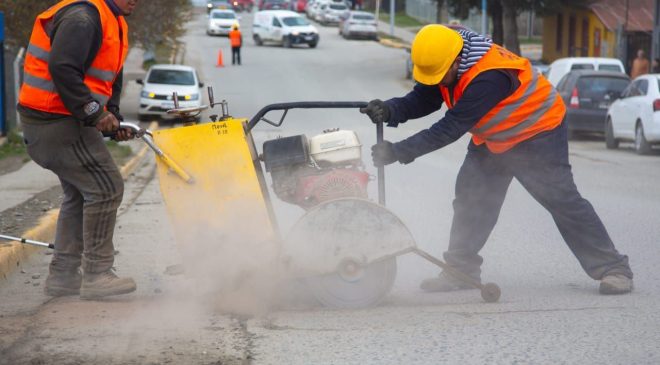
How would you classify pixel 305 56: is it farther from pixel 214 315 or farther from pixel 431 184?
pixel 214 315

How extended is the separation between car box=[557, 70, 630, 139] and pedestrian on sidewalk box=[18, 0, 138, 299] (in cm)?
1855

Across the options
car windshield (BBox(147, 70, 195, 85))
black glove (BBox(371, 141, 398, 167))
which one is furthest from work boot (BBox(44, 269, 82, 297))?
car windshield (BBox(147, 70, 195, 85))

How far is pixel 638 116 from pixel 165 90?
14078 millimetres

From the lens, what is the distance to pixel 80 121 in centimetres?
664

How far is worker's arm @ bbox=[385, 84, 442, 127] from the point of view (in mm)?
6969

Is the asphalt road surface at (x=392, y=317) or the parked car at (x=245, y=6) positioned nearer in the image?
the asphalt road surface at (x=392, y=317)

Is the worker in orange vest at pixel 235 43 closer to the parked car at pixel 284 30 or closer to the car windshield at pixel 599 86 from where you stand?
the parked car at pixel 284 30

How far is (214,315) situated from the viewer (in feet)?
21.4

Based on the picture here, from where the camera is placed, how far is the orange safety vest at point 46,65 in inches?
257

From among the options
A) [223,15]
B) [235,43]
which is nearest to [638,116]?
[235,43]

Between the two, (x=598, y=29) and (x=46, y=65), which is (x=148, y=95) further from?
(x=46, y=65)

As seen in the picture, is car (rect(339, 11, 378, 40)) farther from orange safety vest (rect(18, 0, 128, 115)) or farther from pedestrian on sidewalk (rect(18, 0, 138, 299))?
orange safety vest (rect(18, 0, 128, 115))

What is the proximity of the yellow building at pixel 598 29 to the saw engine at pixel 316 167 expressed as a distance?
35.9m

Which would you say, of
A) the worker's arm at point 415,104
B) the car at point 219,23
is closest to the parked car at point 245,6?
the car at point 219,23
